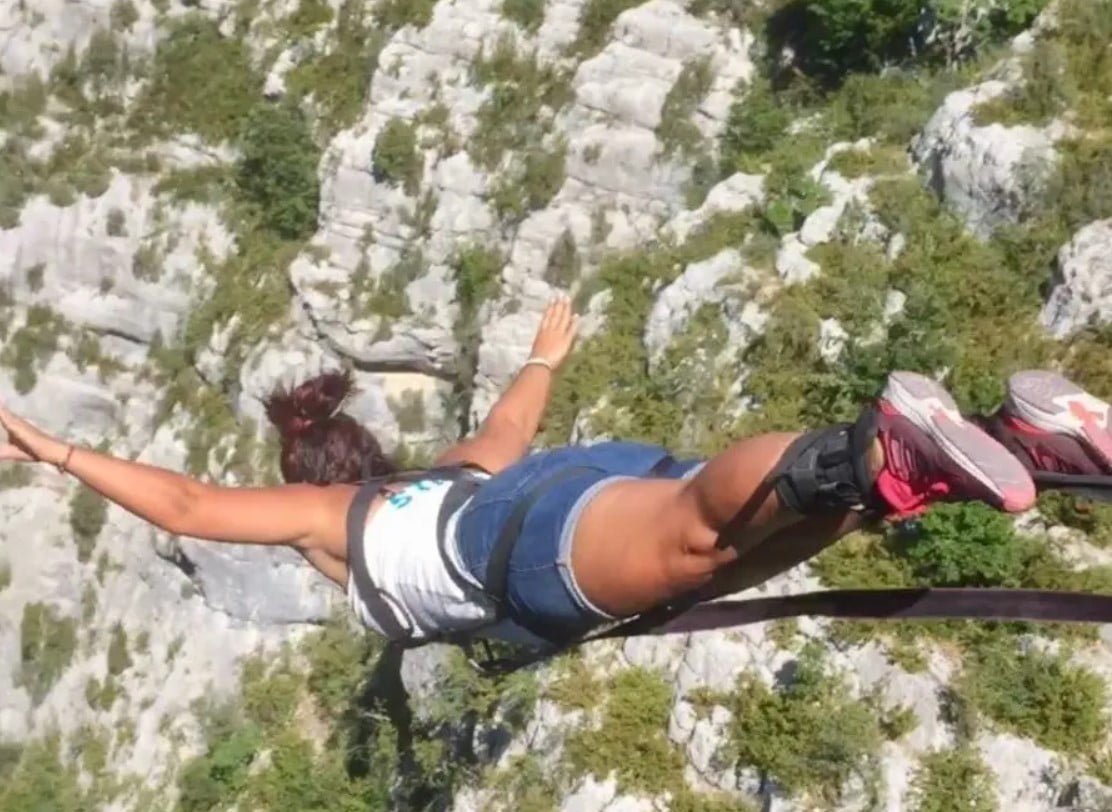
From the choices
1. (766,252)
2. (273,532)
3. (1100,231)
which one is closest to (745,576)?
(273,532)

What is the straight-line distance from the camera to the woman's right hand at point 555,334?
5.61 metres

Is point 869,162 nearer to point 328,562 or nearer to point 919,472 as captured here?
point 328,562

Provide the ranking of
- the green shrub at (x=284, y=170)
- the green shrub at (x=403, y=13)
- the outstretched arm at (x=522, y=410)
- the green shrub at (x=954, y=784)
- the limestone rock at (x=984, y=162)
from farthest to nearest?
1. the green shrub at (x=284, y=170)
2. the green shrub at (x=403, y=13)
3. the limestone rock at (x=984, y=162)
4. the green shrub at (x=954, y=784)
5. the outstretched arm at (x=522, y=410)

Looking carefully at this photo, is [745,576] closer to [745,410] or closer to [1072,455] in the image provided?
[1072,455]

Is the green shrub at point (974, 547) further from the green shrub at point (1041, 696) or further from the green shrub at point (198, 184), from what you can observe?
the green shrub at point (198, 184)

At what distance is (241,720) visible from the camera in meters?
17.9

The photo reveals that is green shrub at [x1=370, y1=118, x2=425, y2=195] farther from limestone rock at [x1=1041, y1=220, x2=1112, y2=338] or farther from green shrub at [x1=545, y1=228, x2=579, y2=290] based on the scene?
limestone rock at [x1=1041, y1=220, x2=1112, y2=338]

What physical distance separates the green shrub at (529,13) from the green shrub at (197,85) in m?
4.83

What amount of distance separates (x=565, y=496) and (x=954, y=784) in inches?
235

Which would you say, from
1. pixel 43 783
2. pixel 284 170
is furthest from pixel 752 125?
pixel 43 783

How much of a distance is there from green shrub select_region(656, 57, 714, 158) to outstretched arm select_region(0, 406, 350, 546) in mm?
13364

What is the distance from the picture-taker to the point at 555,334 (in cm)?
564

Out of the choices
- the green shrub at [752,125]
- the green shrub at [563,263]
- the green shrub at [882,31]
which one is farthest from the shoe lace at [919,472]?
the green shrub at [563,263]

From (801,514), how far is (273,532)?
2.04m
